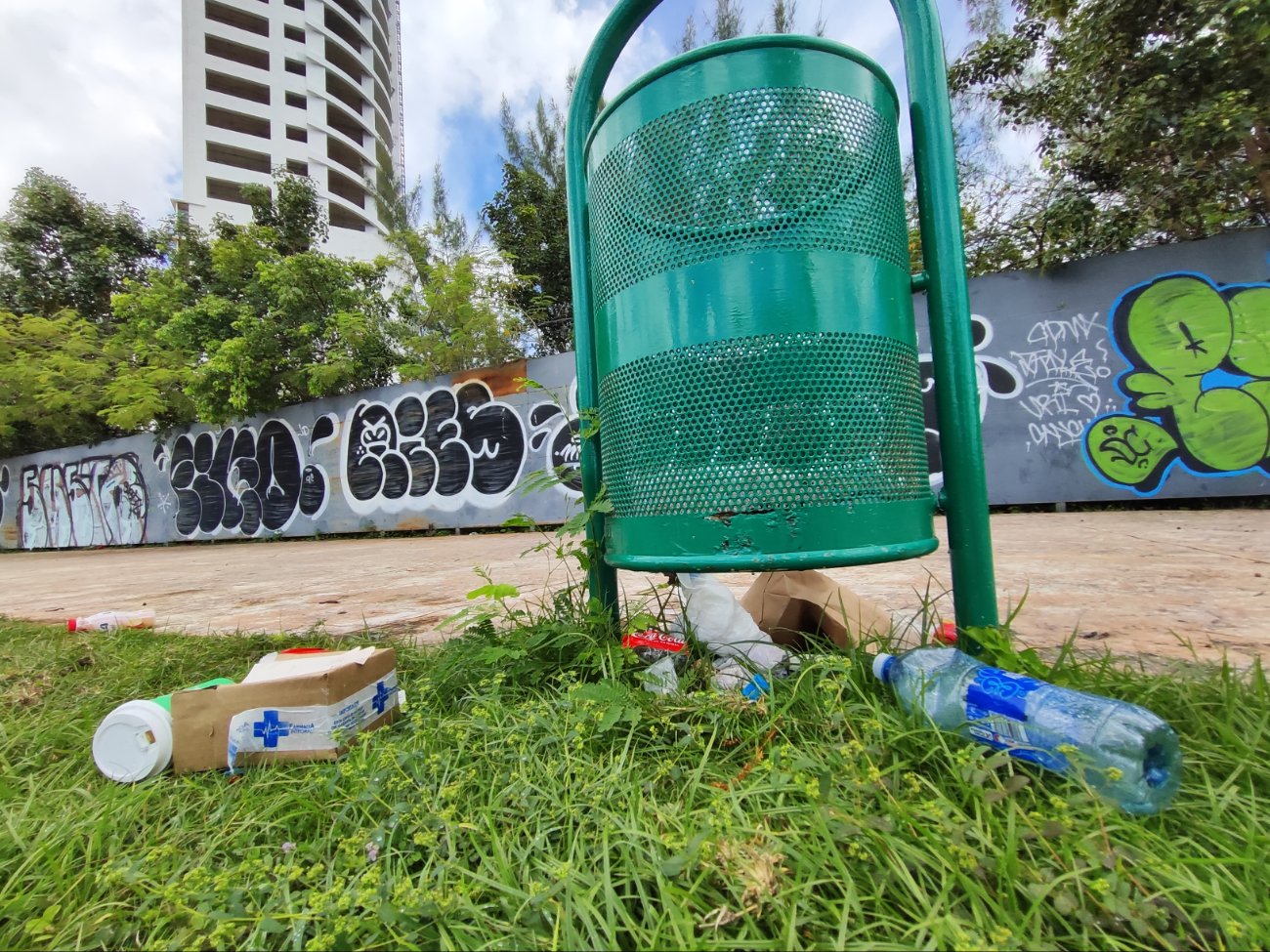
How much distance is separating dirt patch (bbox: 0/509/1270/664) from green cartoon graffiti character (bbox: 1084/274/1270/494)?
534mm

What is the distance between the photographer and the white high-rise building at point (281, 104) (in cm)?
2784

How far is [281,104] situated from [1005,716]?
41.8 m

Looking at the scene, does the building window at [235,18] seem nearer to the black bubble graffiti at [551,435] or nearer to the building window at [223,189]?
the building window at [223,189]

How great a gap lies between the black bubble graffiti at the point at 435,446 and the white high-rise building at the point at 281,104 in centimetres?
1949

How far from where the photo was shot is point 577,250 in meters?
1.55

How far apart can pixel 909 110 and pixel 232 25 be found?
44167 mm

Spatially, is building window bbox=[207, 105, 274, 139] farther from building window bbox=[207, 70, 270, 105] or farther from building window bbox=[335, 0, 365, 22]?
building window bbox=[335, 0, 365, 22]

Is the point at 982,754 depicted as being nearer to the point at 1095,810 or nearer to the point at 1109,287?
the point at 1095,810

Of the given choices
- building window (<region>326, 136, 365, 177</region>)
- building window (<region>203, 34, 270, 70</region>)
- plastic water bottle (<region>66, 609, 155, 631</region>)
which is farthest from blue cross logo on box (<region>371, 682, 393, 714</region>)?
building window (<region>203, 34, 270, 70</region>)

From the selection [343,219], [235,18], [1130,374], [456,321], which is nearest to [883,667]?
[1130,374]

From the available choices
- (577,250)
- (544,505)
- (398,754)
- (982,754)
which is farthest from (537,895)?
(544,505)

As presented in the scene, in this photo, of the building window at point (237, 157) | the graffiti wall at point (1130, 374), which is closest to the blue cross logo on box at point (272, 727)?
the graffiti wall at point (1130, 374)

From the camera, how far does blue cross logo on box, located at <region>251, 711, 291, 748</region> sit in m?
1.18

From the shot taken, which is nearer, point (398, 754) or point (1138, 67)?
point (398, 754)
